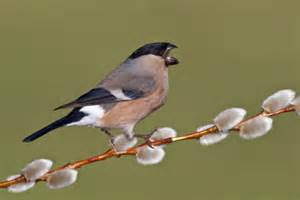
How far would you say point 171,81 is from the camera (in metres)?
9.38

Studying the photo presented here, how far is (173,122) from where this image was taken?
26.6 ft

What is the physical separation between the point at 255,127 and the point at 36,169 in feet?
1.69

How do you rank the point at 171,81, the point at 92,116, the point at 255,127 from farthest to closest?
the point at 171,81
the point at 92,116
the point at 255,127

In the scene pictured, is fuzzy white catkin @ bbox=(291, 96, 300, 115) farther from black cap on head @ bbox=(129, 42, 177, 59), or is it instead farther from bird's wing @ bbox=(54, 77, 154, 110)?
black cap on head @ bbox=(129, 42, 177, 59)

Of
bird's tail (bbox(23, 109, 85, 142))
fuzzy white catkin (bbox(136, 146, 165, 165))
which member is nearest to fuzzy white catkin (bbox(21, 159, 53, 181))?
fuzzy white catkin (bbox(136, 146, 165, 165))

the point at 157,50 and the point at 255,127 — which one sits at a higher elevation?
the point at 157,50

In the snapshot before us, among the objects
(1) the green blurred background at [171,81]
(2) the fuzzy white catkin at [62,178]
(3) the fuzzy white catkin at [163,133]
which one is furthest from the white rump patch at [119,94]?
(1) the green blurred background at [171,81]

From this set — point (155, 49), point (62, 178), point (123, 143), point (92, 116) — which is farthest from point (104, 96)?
point (62, 178)

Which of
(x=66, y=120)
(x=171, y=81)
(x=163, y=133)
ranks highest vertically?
(x=171, y=81)

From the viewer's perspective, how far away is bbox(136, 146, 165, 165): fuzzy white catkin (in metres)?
2.24

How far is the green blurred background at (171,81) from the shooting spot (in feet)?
22.1

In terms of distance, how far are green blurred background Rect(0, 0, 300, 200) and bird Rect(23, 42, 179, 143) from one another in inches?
106

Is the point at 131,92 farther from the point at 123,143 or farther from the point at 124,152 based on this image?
the point at 124,152

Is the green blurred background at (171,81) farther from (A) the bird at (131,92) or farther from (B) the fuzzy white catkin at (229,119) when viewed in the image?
(B) the fuzzy white catkin at (229,119)
